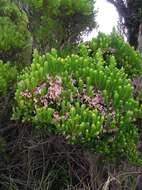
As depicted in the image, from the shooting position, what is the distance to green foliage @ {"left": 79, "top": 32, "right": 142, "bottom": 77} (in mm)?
6430

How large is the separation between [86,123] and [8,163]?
78.6 inches

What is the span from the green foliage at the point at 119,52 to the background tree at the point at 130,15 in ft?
21.1

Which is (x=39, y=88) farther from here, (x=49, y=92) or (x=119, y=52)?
(x=119, y=52)

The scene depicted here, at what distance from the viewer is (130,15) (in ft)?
42.7

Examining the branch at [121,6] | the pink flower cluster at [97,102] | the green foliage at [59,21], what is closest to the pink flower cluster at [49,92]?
the pink flower cluster at [97,102]

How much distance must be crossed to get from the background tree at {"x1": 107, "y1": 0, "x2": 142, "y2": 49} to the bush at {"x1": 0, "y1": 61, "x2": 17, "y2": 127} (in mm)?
6730

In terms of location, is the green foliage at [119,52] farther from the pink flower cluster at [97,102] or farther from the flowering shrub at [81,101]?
the pink flower cluster at [97,102]

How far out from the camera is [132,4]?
12.9m

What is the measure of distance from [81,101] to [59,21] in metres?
1.85

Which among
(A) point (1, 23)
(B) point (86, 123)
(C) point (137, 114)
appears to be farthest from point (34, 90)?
(A) point (1, 23)

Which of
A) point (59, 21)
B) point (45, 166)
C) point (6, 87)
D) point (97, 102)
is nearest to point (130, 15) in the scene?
point (59, 21)

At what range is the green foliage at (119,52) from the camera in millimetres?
6430

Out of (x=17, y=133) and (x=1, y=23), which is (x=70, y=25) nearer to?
(x=1, y=23)

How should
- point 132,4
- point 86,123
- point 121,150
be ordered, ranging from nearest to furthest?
point 86,123 < point 121,150 < point 132,4
